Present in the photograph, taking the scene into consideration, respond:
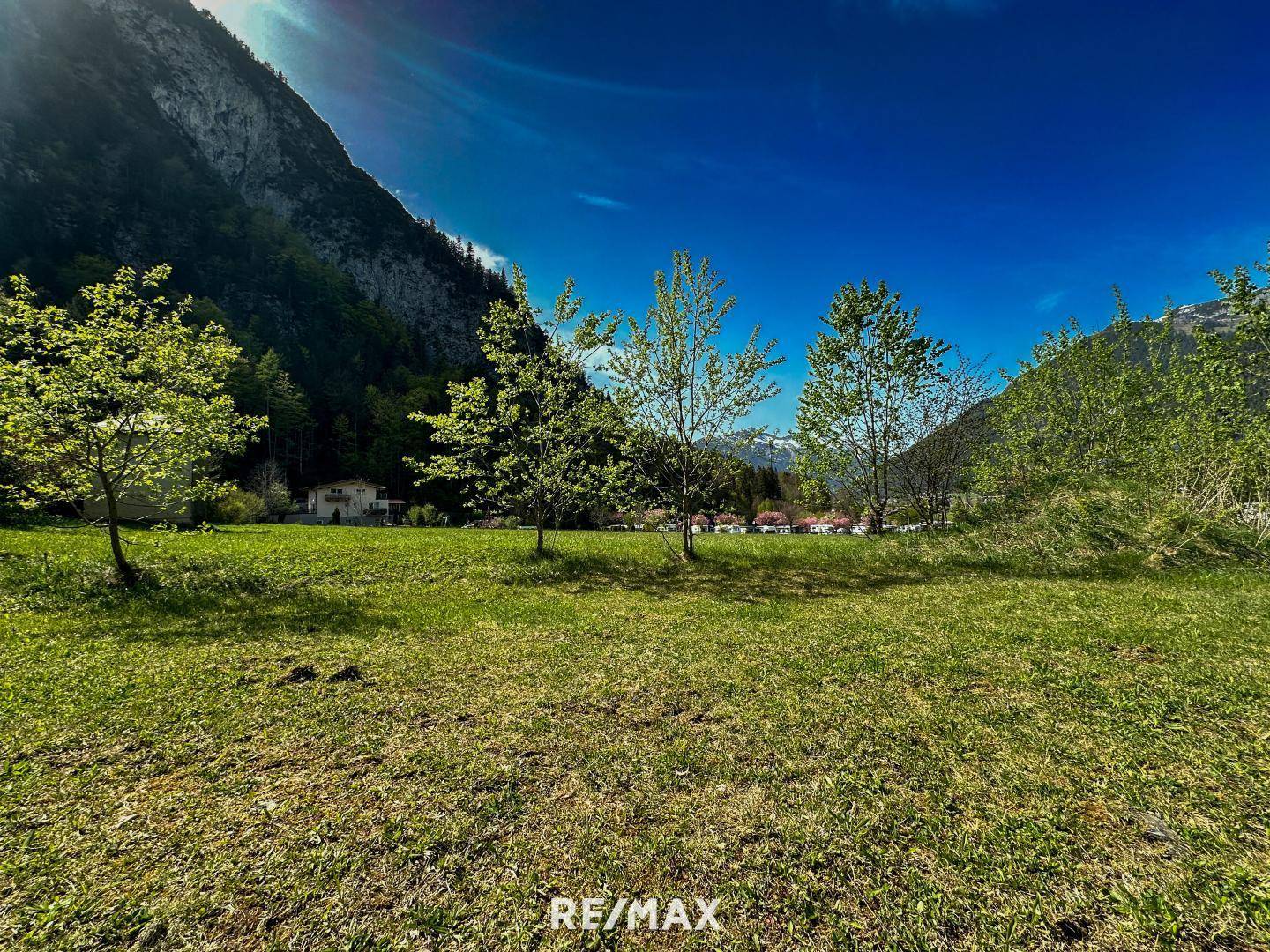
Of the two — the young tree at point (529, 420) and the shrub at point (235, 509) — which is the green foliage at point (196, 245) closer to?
the shrub at point (235, 509)

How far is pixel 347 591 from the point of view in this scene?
1068 centimetres

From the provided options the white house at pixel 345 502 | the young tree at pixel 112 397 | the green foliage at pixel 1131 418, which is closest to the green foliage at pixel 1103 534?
the green foliage at pixel 1131 418

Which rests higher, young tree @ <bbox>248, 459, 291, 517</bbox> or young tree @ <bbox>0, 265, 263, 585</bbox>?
young tree @ <bbox>0, 265, 263, 585</bbox>

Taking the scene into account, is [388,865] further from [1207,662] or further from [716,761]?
[1207,662]

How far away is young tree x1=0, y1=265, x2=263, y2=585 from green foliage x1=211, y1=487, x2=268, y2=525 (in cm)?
1911

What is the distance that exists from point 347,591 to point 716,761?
32.4 feet

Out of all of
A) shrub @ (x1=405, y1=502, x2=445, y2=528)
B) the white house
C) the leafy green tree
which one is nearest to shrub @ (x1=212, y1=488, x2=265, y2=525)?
shrub @ (x1=405, y1=502, x2=445, y2=528)

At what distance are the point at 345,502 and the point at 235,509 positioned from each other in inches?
1366

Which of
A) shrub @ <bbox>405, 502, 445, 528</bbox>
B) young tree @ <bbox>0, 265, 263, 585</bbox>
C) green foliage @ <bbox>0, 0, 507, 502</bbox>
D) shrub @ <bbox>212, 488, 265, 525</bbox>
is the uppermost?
green foliage @ <bbox>0, 0, 507, 502</bbox>

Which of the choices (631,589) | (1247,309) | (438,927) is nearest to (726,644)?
(631,589)

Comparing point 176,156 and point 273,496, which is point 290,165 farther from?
point 273,496

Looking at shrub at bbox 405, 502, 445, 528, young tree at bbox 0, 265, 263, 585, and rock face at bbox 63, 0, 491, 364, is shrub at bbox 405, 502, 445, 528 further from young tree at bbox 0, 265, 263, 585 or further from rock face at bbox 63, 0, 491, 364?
rock face at bbox 63, 0, 491, 364

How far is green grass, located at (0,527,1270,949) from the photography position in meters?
2.52

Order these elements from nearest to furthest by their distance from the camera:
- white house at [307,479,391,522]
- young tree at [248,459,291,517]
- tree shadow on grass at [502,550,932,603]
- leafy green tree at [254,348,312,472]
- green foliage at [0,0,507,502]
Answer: tree shadow on grass at [502,550,932,603] → young tree at [248,459,291,517] → white house at [307,479,391,522] → leafy green tree at [254,348,312,472] → green foliage at [0,0,507,502]
